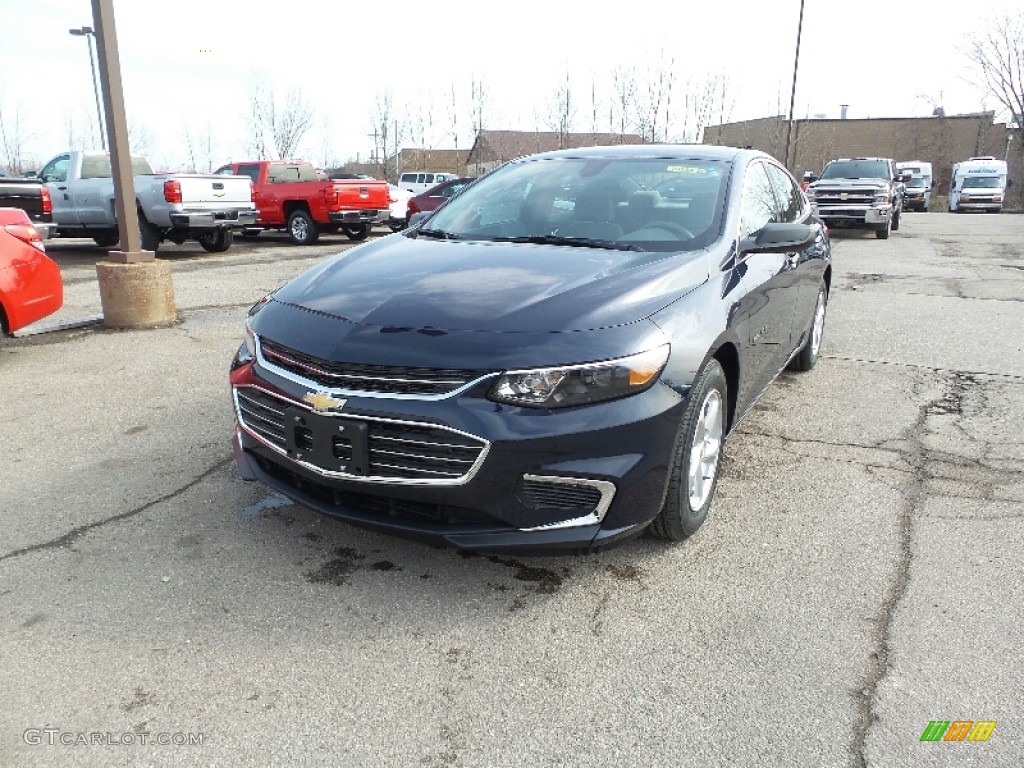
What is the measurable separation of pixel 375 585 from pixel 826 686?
1.62m

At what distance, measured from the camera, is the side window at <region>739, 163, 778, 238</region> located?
12.7 ft

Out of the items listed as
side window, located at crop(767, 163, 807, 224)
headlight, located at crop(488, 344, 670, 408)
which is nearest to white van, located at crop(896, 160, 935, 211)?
side window, located at crop(767, 163, 807, 224)

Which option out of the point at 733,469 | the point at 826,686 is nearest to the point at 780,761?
the point at 826,686

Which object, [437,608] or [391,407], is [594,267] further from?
[437,608]

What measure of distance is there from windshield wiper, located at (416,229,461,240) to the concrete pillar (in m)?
4.31

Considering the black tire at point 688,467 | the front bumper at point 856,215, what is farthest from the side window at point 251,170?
the black tire at point 688,467

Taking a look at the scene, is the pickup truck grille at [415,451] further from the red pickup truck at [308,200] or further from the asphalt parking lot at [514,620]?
the red pickup truck at [308,200]

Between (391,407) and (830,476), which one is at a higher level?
(391,407)

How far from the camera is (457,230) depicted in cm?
411

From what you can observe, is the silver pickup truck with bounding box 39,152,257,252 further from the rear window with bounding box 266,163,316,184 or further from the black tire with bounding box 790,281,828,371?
the black tire with bounding box 790,281,828,371

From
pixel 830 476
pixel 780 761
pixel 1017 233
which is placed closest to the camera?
pixel 780 761

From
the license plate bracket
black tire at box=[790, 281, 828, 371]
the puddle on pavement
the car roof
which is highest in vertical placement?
the car roof

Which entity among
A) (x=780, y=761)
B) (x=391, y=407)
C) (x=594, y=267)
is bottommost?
(x=780, y=761)

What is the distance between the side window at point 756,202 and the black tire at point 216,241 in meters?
13.2
